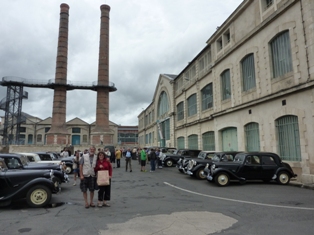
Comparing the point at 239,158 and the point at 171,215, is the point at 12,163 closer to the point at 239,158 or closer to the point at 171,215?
the point at 171,215

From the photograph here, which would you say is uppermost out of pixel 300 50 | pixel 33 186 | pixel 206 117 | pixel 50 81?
pixel 50 81

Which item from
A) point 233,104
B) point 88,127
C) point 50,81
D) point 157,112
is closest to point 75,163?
point 233,104

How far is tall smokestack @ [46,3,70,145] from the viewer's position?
45688 millimetres

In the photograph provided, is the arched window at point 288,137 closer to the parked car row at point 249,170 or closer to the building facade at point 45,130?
the parked car row at point 249,170

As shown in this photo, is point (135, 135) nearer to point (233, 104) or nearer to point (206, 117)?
point (206, 117)

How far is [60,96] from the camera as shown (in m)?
47.3

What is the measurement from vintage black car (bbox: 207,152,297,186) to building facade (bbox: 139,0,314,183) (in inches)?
53.2

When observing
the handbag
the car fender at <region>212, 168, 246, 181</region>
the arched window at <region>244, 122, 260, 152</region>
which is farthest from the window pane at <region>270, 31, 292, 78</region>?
the handbag

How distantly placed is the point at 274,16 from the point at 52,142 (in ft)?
139

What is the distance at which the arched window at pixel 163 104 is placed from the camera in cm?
4050

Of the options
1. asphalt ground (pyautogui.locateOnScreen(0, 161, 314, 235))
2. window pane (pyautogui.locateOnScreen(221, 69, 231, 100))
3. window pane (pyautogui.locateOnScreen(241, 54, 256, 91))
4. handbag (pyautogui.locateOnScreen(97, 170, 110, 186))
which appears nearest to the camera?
asphalt ground (pyautogui.locateOnScreen(0, 161, 314, 235))

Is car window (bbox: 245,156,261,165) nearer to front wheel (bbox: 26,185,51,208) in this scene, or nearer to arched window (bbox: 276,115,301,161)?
arched window (bbox: 276,115,301,161)

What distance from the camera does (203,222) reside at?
214 inches

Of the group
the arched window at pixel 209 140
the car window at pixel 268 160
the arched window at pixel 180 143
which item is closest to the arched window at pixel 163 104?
the arched window at pixel 180 143
